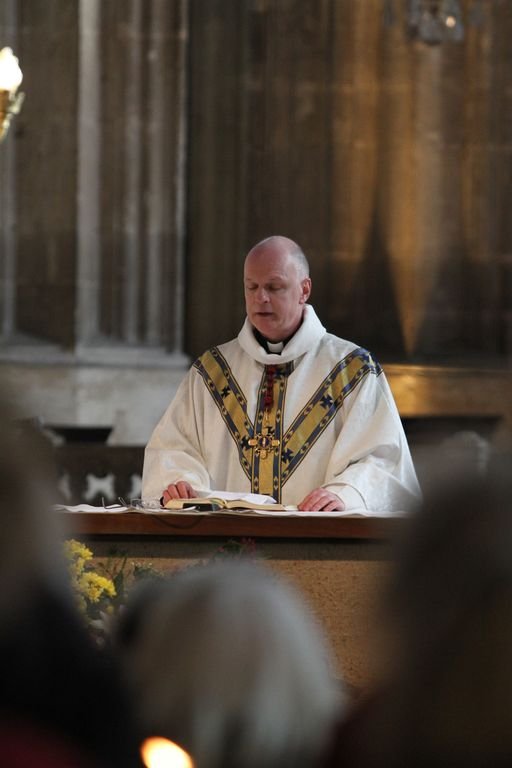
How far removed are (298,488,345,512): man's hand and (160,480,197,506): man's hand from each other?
0.36m

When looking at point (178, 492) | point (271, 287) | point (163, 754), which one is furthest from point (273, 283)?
point (163, 754)

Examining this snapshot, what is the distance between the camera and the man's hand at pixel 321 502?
5336 millimetres

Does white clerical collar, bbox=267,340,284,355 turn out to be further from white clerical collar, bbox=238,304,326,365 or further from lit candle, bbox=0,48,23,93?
lit candle, bbox=0,48,23,93

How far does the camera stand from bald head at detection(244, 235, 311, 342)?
19.3ft

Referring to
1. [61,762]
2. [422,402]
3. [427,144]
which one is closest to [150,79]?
[427,144]

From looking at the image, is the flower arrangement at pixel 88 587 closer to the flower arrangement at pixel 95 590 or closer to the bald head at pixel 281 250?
the flower arrangement at pixel 95 590

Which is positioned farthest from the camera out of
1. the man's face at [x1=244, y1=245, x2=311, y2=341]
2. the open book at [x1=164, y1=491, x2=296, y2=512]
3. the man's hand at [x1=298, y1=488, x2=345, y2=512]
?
the man's face at [x1=244, y1=245, x2=311, y2=341]

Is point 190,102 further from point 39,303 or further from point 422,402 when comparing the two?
point 422,402

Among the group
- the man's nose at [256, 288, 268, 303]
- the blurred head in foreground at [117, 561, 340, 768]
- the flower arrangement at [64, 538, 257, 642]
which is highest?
the blurred head in foreground at [117, 561, 340, 768]

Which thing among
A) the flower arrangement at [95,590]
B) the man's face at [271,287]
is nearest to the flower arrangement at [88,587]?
the flower arrangement at [95,590]

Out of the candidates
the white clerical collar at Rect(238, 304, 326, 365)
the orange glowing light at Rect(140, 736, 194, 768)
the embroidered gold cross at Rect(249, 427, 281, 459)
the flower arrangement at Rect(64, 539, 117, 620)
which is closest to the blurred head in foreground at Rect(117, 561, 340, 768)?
the orange glowing light at Rect(140, 736, 194, 768)

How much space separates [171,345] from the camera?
11.2 m

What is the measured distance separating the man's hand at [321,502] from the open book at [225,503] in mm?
60

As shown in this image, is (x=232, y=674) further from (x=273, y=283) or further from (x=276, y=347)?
(x=276, y=347)
